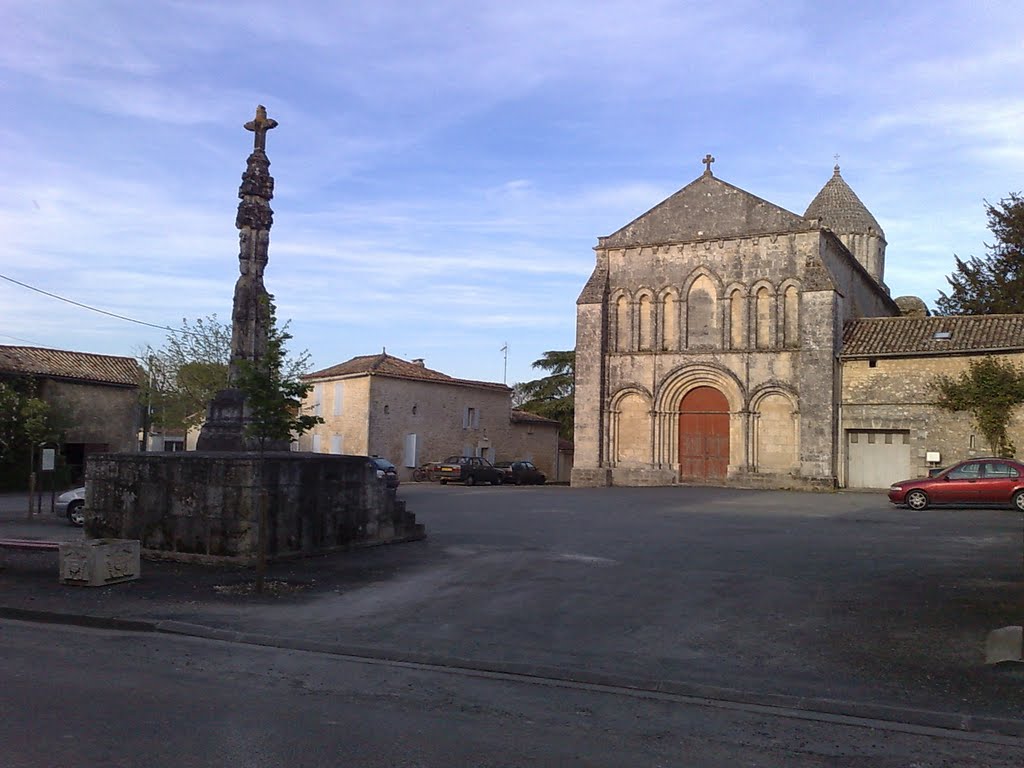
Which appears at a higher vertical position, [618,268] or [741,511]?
[618,268]

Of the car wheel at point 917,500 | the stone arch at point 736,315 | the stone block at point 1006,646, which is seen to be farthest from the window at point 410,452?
the stone block at point 1006,646

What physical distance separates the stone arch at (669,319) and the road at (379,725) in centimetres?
2919

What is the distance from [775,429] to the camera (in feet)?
108

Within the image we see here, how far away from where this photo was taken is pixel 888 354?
1220 inches

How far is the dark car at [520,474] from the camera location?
39781mm

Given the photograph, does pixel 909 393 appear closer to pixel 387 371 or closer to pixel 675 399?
pixel 675 399

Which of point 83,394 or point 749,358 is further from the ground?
point 749,358

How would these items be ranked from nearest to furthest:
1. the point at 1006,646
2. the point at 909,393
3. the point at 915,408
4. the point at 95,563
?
the point at 1006,646 < the point at 95,563 < the point at 915,408 < the point at 909,393

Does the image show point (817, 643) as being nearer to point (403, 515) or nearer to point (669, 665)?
point (669, 665)

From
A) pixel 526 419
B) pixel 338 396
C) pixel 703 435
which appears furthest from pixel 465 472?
pixel 526 419

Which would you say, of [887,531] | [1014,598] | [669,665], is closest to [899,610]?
[1014,598]

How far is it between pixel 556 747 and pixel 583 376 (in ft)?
104

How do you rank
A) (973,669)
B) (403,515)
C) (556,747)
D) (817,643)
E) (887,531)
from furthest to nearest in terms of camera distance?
(887,531), (403,515), (817,643), (973,669), (556,747)

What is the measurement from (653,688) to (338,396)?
36262 mm
